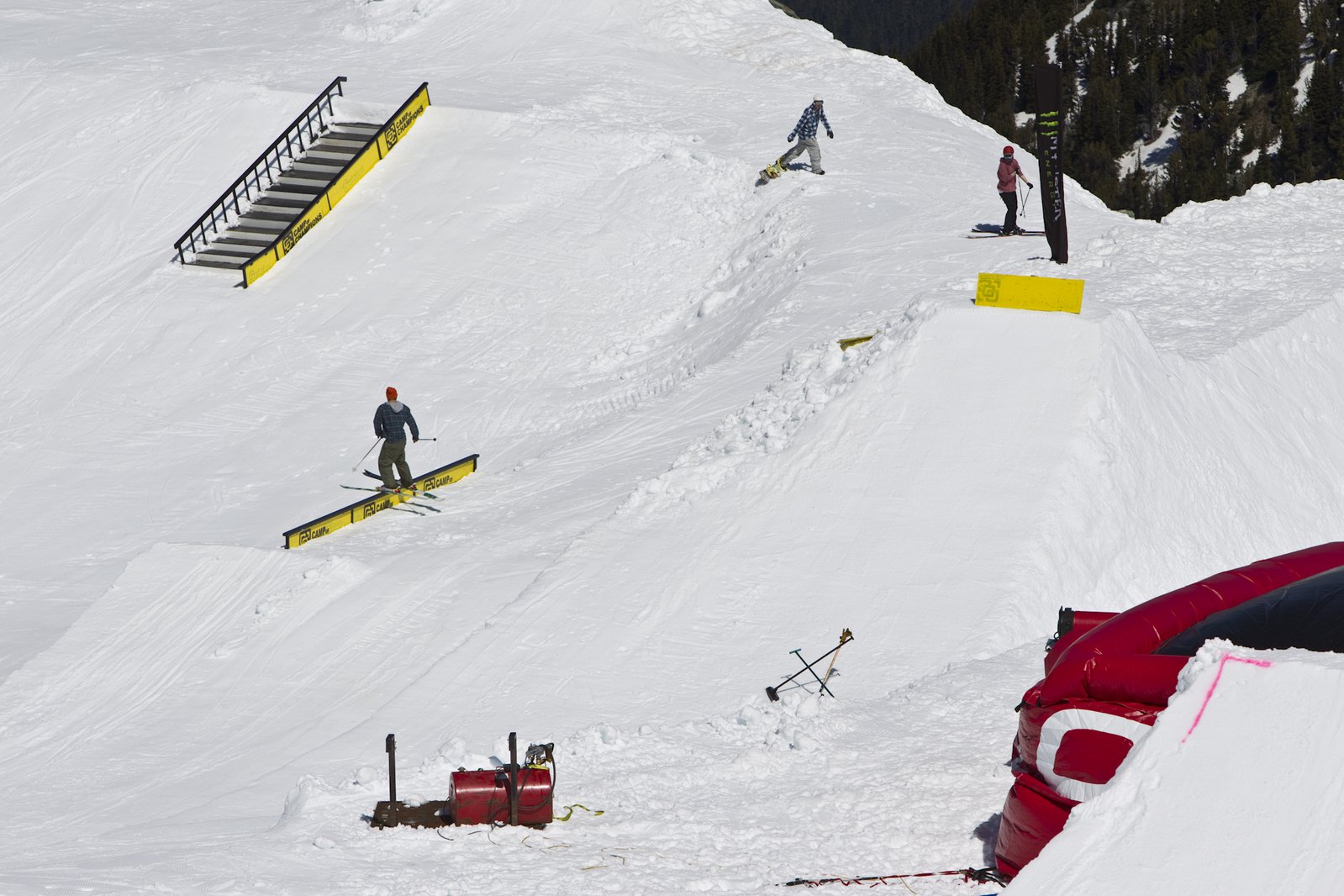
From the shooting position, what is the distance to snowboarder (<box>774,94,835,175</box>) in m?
20.5

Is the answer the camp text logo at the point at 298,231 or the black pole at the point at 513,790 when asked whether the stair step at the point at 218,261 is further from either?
the black pole at the point at 513,790

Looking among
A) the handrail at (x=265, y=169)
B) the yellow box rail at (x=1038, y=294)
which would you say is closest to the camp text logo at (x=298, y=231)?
the handrail at (x=265, y=169)

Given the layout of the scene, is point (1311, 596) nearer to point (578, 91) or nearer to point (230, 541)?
point (230, 541)

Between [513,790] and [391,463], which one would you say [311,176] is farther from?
[513,790]

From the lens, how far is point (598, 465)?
14938 mm

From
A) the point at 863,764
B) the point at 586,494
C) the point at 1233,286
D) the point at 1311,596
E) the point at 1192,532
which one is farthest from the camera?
the point at 1233,286

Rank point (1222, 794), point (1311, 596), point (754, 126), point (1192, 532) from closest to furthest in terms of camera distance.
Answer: point (1222, 794)
point (1311, 596)
point (1192, 532)
point (754, 126)

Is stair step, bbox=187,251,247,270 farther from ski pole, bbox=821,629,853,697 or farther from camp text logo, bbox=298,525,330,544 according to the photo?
ski pole, bbox=821,629,853,697

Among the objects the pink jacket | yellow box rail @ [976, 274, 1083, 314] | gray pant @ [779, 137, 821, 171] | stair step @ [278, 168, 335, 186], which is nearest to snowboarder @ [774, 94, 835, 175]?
gray pant @ [779, 137, 821, 171]

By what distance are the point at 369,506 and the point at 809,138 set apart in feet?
29.1

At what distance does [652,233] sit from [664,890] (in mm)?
14486

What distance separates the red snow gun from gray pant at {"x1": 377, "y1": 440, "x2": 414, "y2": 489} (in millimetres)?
7805

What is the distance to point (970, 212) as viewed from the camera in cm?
1952

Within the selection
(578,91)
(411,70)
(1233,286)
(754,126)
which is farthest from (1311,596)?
(411,70)
